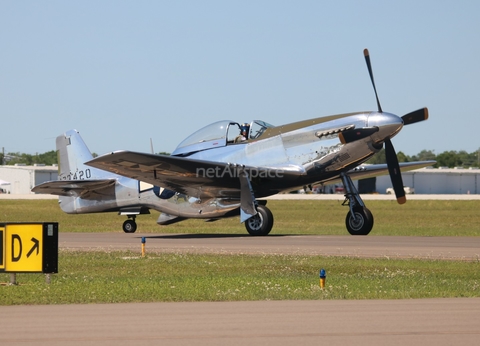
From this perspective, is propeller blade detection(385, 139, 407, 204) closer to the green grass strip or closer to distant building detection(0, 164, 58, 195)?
the green grass strip

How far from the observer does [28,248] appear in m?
12.9

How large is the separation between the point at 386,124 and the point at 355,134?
0.93 m

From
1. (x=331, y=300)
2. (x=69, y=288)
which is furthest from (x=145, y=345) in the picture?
(x=69, y=288)

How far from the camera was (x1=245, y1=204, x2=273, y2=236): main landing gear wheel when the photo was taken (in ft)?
80.2

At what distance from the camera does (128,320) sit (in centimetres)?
947

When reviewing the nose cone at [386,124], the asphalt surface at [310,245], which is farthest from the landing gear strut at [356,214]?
the nose cone at [386,124]

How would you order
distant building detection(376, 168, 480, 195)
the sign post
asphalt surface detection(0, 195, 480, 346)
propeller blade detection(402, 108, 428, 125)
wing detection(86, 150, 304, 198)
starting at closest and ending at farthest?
1. asphalt surface detection(0, 195, 480, 346)
2. the sign post
3. wing detection(86, 150, 304, 198)
4. propeller blade detection(402, 108, 428, 125)
5. distant building detection(376, 168, 480, 195)

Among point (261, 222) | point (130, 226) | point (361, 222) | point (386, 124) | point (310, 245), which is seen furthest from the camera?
point (130, 226)

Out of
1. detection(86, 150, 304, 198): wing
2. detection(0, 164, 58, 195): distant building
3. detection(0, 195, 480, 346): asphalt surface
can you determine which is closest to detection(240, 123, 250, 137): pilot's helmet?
detection(86, 150, 304, 198): wing

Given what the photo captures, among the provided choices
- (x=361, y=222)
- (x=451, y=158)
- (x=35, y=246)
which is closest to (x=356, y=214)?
(x=361, y=222)

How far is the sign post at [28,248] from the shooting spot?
12.8 m

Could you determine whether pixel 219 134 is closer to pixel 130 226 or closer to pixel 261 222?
pixel 261 222

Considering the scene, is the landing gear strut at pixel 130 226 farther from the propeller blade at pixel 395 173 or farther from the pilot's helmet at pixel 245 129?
the propeller blade at pixel 395 173

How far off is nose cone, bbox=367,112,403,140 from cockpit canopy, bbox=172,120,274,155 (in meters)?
3.85
